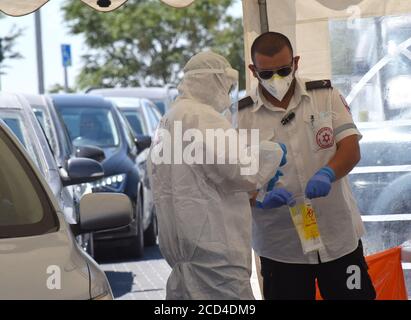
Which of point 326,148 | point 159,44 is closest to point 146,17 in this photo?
point 159,44

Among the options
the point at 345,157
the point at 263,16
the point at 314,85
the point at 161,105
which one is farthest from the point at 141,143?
the point at 161,105

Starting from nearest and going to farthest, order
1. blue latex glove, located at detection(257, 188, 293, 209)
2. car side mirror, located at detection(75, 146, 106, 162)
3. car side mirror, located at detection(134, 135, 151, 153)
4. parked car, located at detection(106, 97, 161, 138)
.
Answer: blue latex glove, located at detection(257, 188, 293, 209), car side mirror, located at detection(75, 146, 106, 162), car side mirror, located at detection(134, 135, 151, 153), parked car, located at detection(106, 97, 161, 138)

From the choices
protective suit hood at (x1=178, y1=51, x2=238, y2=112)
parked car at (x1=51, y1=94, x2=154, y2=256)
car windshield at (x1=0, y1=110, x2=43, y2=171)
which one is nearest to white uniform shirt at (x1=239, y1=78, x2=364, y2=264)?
protective suit hood at (x1=178, y1=51, x2=238, y2=112)

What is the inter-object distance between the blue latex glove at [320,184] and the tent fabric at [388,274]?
4.83ft

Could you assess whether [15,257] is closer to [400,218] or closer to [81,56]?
[400,218]

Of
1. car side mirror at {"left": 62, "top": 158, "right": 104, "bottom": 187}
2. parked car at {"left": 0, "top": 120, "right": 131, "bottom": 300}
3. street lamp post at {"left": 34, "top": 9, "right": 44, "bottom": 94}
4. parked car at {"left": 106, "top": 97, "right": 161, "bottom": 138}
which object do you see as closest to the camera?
parked car at {"left": 0, "top": 120, "right": 131, "bottom": 300}

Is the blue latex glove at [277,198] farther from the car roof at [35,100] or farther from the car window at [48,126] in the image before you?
the car roof at [35,100]

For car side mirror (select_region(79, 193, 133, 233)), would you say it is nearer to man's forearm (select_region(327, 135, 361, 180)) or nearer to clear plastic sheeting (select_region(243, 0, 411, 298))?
man's forearm (select_region(327, 135, 361, 180))

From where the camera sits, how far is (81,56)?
5338cm

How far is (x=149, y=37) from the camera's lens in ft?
167

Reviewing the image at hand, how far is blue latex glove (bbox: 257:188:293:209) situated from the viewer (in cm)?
634

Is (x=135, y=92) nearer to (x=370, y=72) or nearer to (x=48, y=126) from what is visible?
(x=48, y=126)

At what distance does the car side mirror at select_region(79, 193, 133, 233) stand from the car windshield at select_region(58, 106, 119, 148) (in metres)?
9.34

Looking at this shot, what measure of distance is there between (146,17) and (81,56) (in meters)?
4.71
